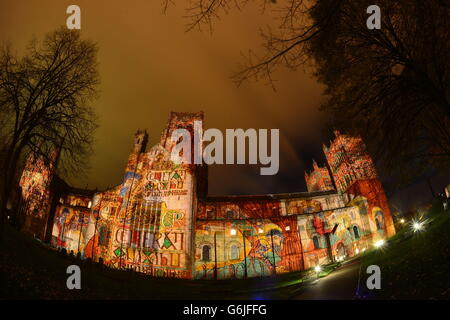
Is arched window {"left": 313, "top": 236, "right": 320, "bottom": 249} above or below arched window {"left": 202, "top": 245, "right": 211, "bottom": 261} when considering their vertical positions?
above

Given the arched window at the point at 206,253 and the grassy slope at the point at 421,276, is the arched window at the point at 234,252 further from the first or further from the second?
the grassy slope at the point at 421,276

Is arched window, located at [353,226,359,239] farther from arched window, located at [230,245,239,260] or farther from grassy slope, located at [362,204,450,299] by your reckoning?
grassy slope, located at [362,204,450,299]

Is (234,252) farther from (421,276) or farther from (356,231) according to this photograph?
(421,276)

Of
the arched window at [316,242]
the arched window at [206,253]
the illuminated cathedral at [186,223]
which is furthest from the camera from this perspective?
the arched window at [316,242]

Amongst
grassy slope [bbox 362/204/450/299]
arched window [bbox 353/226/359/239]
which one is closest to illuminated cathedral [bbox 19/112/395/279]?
arched window [bbox 353/226/359/239]

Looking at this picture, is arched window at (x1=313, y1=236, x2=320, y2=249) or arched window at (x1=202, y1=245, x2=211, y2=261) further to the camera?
arched window at (x1=313, y1=236, x2=320, y2=249)

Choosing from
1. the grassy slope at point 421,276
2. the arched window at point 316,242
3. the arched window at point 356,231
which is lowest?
the grassy slope at point 421,276

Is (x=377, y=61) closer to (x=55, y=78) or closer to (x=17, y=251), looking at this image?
(x=55, y=78)

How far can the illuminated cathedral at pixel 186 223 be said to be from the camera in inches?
1136

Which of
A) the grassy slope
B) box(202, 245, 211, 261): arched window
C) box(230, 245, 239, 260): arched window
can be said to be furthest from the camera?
box(230, 245, 239, 260): arched window

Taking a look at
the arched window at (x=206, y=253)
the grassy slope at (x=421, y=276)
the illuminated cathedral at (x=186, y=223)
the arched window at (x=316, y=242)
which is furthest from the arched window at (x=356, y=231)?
the grassy slope at (x=421, y=276)

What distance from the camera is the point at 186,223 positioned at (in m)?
29.3

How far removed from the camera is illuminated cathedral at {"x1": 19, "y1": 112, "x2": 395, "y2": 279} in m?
28.8

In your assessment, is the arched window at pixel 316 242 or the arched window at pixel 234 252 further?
the arched window at pixel 316 242
